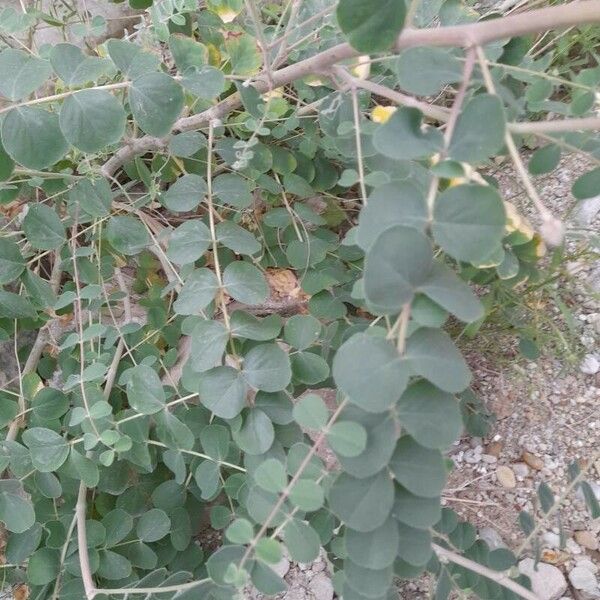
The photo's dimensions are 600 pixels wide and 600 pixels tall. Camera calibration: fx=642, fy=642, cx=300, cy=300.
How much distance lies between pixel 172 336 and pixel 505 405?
68cm

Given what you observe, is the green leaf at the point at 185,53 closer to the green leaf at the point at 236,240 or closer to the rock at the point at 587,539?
the green leaf at the point at 236,240

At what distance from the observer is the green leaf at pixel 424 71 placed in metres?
0.57

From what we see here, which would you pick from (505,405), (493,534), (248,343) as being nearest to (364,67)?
(248,343)

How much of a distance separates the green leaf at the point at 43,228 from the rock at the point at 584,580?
107 cm

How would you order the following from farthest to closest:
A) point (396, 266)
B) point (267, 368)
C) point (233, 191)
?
point (233, 191), point (267, 368), point (396, 266)

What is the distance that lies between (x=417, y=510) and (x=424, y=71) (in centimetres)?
39

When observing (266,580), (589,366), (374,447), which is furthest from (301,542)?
(589,366)

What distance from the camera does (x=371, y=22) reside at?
1.97 ft

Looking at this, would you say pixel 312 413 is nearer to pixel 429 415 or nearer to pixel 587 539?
pixel 429 415

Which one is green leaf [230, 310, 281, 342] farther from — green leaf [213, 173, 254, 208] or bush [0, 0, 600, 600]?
green leaf [213, 173, 254, 208]

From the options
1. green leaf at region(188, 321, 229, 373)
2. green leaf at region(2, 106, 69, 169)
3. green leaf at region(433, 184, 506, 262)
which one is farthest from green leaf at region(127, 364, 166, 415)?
green leaf at region(433, 184, 506, 262)

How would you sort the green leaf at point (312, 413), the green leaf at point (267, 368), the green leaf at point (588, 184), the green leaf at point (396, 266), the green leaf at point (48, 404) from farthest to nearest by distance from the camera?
the green leaf at point (48, 404)
the green leaf at point (267, 368)
the green leaf at point (588, 184)
the green leaf at point (312, 413)
the green leaf at point (396, 266)

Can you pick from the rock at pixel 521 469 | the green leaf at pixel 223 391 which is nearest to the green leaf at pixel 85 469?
the green leaf at pixel 223 391

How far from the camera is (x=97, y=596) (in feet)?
3.12
